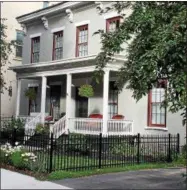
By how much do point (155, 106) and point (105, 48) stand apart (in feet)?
34.7

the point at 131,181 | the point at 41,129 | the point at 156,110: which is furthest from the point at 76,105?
the point at 131,181

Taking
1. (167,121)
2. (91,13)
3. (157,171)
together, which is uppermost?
(91,13)

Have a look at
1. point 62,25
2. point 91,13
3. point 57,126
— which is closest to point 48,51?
point 62,25

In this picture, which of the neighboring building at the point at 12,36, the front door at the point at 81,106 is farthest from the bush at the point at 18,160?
the neighboring building at the point at 12,36

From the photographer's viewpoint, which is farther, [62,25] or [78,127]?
[62,25]

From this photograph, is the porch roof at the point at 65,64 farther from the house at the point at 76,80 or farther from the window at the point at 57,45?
the window at the point at 57,45

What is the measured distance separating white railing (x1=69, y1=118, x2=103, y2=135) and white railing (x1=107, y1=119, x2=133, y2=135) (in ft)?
1.49

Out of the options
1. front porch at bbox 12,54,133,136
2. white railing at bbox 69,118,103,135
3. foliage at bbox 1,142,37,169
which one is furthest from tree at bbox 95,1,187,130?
white railing at bbox 69,118,103,135

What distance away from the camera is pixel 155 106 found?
59.4ft

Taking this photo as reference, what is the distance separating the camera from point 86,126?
18953 millimetres

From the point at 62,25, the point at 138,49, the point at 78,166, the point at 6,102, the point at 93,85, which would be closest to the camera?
the point at 138,49

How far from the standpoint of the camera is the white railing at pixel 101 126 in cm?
1817

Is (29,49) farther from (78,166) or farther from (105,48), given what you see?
(105,48)

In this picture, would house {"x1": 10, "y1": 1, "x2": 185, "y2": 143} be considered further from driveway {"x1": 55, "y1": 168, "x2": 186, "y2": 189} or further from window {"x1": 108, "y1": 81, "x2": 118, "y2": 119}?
driveway {"x1": 55, "y1": 168, "x2": 186, "y2": 189}
